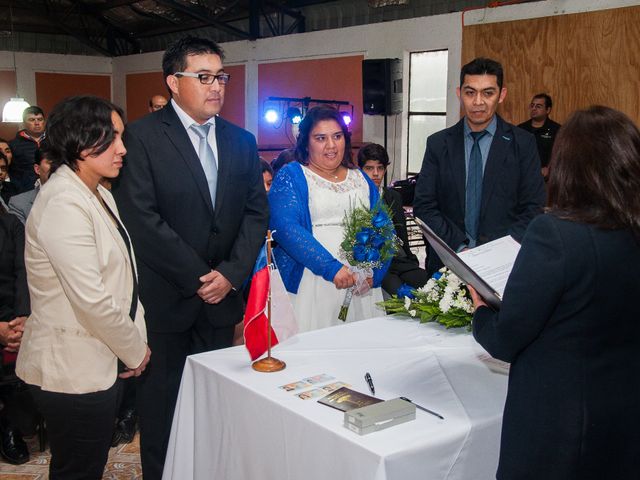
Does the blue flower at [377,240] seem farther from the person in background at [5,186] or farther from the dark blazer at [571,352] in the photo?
the person in background at [5,186]

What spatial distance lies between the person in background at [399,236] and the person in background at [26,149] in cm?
260

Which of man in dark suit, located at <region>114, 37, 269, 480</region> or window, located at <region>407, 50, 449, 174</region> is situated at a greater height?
window, located at <region>407, 50, 449, 174</region>

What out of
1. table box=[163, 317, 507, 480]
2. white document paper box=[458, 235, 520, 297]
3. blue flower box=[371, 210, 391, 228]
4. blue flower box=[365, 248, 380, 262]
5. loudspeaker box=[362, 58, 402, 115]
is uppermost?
loudspeaker box=[362, 58, 402, 115]

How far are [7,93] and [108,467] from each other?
12.5 meters

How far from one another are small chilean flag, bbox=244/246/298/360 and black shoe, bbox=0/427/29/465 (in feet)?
5.91

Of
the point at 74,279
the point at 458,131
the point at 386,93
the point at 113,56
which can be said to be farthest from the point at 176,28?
the point at 74,279

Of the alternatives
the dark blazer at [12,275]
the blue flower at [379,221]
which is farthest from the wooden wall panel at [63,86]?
the blue flower at [379,221]

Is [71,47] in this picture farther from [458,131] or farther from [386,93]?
[458,131]

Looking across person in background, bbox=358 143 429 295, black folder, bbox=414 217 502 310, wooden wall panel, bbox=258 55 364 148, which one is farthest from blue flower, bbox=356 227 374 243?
wooden wall panel, bbox=258 55 364 148

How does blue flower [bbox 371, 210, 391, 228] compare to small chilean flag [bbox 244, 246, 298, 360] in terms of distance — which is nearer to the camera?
small chilean flag [bbox 244, 246, 298, 360]

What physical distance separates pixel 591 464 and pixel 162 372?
161 centimetres

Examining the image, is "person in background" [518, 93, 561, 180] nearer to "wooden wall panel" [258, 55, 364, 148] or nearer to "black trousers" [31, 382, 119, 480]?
"wooden wall panel" [258, 55, 364, 148]

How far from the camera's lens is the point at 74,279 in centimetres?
185

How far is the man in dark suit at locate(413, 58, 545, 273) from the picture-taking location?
10.1 feet
